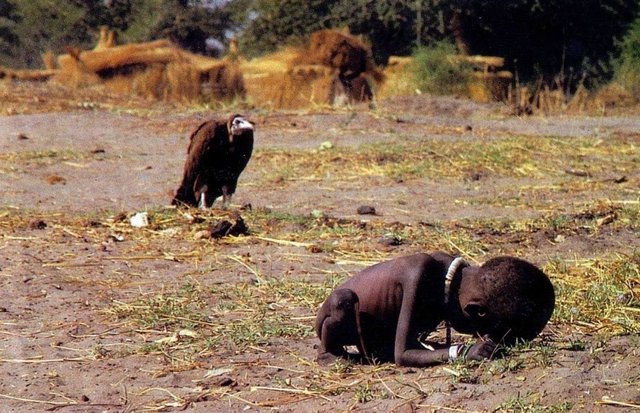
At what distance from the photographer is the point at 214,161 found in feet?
31.6

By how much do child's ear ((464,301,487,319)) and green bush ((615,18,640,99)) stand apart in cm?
1889

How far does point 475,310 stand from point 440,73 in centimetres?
1952

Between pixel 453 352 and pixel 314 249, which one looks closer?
pixel 453 352

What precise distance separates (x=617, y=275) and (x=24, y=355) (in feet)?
9.79

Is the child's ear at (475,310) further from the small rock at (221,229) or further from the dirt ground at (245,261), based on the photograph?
the small rock at (221,229)

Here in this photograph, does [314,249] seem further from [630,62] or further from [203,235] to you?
[630,62]

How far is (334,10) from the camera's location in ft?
104

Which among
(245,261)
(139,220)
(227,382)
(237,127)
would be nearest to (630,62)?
(237,127)

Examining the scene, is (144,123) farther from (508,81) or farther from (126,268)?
(508,81)

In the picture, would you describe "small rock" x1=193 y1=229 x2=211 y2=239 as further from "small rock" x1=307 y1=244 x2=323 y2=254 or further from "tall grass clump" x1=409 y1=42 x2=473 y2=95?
"tall grass clump" x1=409 y1=42 x2=473 y2=95

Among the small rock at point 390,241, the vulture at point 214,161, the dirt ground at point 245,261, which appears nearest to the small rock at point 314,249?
the dirt ground at point 245,261

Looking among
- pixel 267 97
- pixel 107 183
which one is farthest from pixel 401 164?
pixel 267 97

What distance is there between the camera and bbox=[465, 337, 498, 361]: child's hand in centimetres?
460

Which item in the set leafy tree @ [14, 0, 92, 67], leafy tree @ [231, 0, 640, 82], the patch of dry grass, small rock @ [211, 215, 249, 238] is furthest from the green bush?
leafy tree @ [14, 0, 92, 67]
